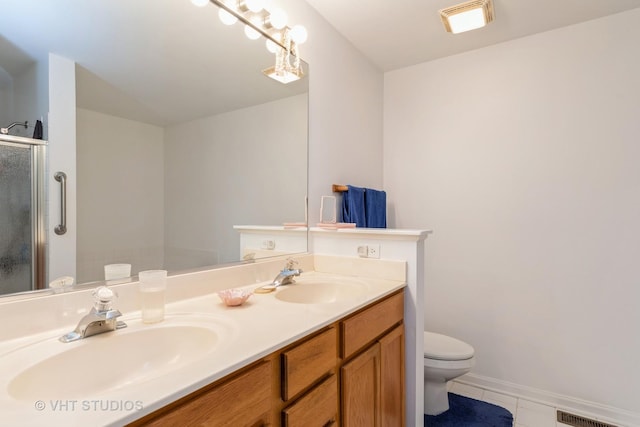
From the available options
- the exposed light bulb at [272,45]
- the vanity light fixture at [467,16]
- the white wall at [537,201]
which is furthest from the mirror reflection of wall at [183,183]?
the white wall at [537,201]

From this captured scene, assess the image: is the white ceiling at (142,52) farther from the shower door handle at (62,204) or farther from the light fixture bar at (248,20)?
the shower door handle at (62,204)

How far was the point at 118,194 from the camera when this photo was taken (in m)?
1.08

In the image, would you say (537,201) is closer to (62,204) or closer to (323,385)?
(323,385)

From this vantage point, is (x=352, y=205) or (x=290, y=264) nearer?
(x=290, y=264)

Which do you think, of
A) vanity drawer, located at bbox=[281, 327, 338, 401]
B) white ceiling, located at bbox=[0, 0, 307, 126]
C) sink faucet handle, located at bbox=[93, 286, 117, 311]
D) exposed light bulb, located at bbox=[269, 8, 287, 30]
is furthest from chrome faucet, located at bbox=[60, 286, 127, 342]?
exposed light bulb, located at bbox=[269, 8, 287, 30]

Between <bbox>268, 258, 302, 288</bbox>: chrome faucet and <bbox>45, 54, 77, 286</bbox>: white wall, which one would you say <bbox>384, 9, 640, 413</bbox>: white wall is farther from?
<bbox>45, 54, 77, 286</bbox>: white wall

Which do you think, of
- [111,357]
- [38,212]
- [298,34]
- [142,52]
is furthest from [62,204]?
[298,34]

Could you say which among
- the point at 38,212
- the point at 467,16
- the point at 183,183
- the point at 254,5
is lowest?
the point at 38,212

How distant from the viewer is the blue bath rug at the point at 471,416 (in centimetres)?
182

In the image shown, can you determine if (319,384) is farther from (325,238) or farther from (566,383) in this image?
(566,383)

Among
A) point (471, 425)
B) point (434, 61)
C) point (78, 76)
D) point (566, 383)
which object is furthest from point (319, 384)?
point (434, 61)

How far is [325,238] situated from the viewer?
6.03 feet

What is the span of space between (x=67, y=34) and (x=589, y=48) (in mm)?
2627

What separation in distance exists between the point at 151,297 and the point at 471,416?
1913mm
